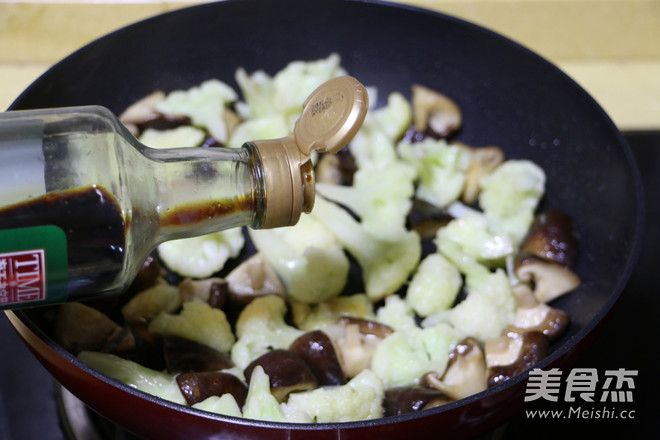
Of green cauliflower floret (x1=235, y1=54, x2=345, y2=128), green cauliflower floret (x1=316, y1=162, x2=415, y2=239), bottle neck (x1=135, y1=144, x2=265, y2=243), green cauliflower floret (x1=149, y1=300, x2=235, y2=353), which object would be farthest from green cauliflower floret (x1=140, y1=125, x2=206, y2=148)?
bottle neck (x1=135, y1=144, x2=265, y2=243)

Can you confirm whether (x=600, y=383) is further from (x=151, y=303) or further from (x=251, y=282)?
(x=151, y=303)

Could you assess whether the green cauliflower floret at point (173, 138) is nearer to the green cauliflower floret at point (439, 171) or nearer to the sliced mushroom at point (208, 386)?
the green cauliflower floret at point (439, 171)

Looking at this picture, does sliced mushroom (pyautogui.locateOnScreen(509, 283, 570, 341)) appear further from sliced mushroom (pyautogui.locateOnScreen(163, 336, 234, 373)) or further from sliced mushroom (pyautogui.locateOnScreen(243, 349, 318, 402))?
sliced mushroom (pyautogui.locateOnScreen(163, 336, 234, 373))

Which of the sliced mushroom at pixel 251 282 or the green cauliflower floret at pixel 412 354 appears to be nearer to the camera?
the green cauliflower floret at pixel 412 354

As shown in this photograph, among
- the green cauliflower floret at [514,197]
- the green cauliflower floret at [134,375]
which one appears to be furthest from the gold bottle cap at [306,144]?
the green cauliflower floret at [514,197]

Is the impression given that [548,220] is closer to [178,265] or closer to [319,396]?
[319,396]

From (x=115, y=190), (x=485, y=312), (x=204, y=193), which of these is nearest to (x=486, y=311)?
(x=485, y=312)
